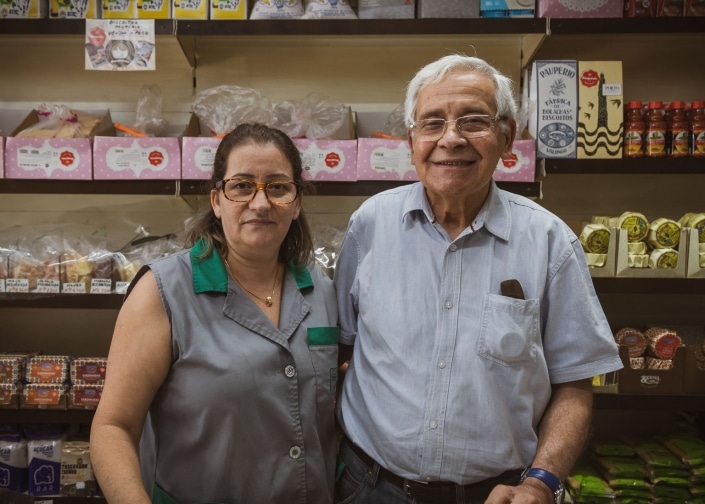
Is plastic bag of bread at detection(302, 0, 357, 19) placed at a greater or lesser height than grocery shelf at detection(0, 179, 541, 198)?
greater

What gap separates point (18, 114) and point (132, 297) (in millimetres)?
1854

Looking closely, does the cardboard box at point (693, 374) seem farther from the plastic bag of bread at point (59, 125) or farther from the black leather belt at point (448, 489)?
the plastic bag of bread at point (59, 125)

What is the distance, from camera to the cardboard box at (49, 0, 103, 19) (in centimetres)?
232

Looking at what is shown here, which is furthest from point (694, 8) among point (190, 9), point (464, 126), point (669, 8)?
point (190, 9)

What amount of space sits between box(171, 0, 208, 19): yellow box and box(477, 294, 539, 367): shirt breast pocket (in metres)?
1.62

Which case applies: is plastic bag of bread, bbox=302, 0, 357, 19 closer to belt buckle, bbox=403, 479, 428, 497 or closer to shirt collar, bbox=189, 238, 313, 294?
shirt collar, bbox=189, 238, 313, 294

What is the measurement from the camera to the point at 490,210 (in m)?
1.44

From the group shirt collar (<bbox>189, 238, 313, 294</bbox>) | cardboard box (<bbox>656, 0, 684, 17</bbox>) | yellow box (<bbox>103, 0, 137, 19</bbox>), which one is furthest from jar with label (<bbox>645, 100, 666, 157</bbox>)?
yellow box (<bbox>103, 0, 137, 19</bbox>)

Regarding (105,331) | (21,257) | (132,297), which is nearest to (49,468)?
(105,331)

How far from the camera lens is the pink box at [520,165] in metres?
2.20

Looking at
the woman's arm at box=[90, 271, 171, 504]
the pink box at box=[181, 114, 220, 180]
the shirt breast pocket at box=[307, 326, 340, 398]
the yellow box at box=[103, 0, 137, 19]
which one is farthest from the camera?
the yellow box at box=[103, 0, 137, 19]

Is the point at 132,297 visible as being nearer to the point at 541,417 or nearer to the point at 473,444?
the point at 473,444

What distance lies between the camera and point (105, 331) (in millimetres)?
2779

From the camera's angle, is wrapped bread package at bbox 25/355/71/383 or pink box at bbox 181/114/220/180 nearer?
pink box at bbox 181/114/220/180
